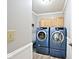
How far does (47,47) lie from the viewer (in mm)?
4355

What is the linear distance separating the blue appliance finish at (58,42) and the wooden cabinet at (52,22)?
733 mm

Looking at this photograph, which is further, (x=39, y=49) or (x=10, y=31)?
(x=39, y=49)

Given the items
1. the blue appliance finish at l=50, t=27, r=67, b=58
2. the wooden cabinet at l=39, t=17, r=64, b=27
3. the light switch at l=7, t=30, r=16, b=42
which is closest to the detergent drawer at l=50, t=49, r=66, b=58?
the blue appliance finish at l=50, t=27, r=67, b=58

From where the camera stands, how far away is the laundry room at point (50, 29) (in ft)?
12.2

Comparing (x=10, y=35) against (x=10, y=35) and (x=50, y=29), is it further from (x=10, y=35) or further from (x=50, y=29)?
(x=50, y=29)

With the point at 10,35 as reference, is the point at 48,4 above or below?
above

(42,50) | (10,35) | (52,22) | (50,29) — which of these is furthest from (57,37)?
(10,35)

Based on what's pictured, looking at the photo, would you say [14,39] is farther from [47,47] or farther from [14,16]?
[47,47]

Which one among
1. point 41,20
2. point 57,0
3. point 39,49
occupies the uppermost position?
point 57,0

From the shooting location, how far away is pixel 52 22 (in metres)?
5.05
